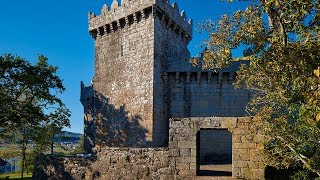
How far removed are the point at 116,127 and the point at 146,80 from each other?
3.63 meters

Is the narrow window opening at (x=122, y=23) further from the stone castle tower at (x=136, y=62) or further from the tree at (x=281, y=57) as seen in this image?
the tree at (x=281, y=57)

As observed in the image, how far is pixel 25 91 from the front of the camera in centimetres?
2162

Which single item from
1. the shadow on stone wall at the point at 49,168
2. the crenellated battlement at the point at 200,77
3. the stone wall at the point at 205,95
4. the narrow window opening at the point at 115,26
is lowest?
the shadow on stone wall at the point at 49,168

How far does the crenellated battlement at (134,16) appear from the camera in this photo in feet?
68.3

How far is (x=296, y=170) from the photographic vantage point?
40.8 feet

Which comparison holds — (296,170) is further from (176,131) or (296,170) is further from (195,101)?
(195,101)

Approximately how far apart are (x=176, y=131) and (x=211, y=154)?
941cm

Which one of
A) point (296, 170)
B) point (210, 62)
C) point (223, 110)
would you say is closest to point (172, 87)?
point (223, 110)

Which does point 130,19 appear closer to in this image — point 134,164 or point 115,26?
point 115,26

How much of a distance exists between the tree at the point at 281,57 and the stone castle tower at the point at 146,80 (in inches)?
443

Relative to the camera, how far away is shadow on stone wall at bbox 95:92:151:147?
2045cm

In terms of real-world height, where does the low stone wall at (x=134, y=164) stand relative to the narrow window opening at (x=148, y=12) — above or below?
below

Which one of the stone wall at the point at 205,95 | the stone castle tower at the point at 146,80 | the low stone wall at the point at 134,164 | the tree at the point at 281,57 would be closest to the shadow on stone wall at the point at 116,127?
the stone castle tower at the point at 146,80

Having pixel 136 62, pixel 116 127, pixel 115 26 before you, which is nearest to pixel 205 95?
pixel 136 62
